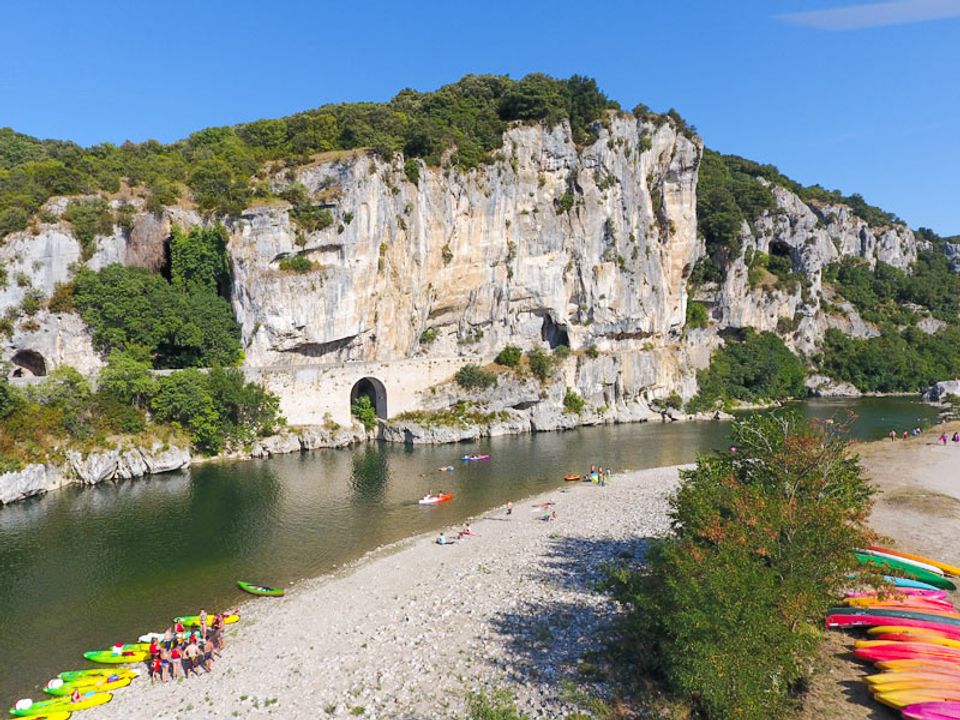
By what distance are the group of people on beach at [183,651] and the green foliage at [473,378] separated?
3096cm

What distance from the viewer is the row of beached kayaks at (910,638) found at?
10.2 meters

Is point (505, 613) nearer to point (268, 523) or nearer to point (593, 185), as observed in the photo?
point (268, 523)

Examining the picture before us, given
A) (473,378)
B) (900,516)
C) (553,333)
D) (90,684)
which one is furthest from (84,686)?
(553,333)

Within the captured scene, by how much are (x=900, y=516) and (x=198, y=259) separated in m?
41.6

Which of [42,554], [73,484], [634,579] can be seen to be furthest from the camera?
[73,484]

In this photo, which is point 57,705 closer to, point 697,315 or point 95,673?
point 95,673

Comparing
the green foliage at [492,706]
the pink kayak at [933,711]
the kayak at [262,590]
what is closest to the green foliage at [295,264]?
the kayak at [262,590]

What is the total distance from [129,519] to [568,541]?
705 inches

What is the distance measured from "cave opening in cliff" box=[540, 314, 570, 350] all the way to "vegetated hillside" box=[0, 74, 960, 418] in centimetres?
22

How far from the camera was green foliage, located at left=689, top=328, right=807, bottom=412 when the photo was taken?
60.4m

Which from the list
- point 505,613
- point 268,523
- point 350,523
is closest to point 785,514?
point 505,613

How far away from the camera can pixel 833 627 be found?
44.5 ft

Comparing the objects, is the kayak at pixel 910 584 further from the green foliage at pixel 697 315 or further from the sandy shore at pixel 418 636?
the green foliage at pixel 697 315

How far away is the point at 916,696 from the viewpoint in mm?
10203
